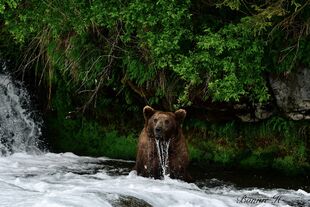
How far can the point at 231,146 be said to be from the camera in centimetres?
953

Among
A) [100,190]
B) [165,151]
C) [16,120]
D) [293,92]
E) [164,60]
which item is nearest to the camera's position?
[100,190]

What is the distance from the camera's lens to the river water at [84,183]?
561cm

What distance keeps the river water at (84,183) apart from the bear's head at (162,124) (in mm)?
555

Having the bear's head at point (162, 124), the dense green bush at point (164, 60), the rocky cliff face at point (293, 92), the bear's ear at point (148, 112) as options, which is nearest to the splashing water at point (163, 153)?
the bear's head at point (162, 124)

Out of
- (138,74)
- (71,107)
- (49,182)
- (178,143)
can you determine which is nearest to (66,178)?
(49,182)

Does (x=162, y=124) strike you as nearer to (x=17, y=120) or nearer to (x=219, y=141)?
(x=219, y=141)

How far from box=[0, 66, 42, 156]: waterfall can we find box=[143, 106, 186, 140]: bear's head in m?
3.56

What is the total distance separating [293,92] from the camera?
8398 millimetres

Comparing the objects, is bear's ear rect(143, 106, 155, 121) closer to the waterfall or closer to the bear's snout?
the bear's snout

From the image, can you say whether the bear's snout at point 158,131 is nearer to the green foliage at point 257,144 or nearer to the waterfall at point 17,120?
the green foliage at point 257,144

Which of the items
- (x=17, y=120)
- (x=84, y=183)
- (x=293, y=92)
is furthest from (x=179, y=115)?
(x=17, y=120)

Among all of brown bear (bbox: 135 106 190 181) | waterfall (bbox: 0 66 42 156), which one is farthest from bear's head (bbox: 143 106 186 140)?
waterfall (bbox: 0 66 42 156)

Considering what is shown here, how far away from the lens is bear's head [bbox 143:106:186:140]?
7656 mm

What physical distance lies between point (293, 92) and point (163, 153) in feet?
6.28
